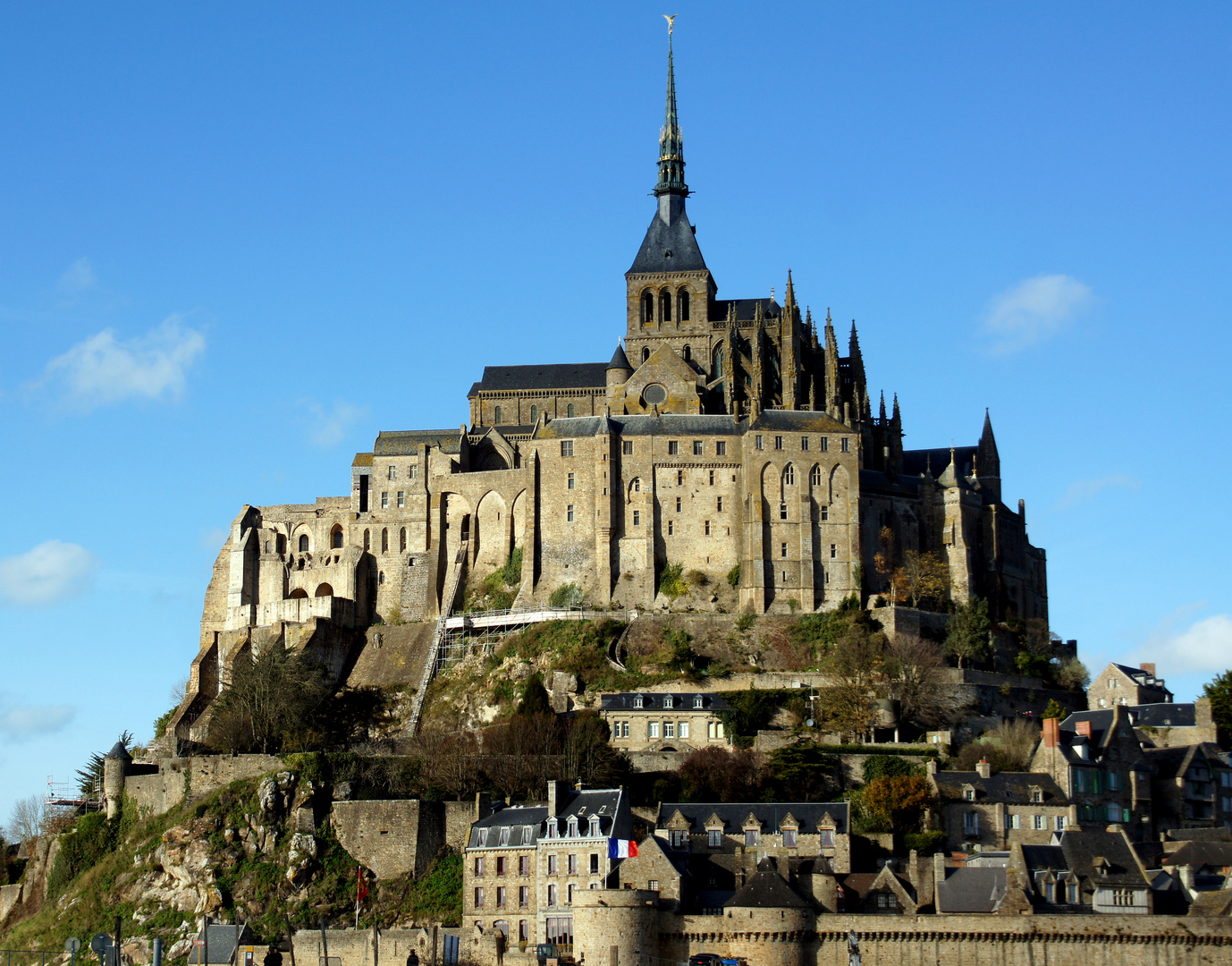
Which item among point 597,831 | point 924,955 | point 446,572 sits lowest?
point 924,955

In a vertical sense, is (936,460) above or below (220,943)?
above

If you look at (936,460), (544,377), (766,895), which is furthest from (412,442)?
(766,895)

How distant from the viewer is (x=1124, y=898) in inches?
2157

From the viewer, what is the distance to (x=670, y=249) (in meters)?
96.8

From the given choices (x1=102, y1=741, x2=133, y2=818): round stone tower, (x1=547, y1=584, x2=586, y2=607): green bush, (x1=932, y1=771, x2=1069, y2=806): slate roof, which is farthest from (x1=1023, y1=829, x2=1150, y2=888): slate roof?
(x1=102, y1=741, x2=133, y2=818): round stone tower

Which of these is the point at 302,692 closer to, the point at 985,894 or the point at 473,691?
the point at 473,691

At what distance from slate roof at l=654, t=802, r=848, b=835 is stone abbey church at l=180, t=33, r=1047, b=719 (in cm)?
2090

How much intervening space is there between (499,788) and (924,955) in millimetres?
18374

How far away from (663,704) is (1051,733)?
15434mm

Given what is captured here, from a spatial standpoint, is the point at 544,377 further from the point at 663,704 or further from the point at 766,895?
the point at 766,895

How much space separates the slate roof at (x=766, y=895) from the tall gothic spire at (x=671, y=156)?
52.0 m

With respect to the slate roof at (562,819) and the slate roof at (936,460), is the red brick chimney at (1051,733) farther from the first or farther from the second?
the slate roof at (936,460)

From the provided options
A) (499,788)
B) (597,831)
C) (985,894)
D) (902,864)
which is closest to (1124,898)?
(985,894)

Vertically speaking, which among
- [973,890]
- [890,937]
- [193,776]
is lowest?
[890,937]
